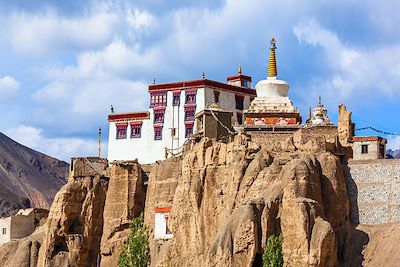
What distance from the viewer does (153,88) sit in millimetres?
88938

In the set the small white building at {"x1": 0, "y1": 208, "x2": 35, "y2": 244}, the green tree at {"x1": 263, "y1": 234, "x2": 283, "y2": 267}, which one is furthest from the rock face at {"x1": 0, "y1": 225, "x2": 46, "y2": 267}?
the green tree at {"x1": 263, "y1": 234, "x2": 283, "y2": 267}

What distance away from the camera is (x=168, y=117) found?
8731 cm

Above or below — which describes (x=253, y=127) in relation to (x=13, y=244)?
above

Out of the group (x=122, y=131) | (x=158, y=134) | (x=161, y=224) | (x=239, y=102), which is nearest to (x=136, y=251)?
(x=161, y=224)

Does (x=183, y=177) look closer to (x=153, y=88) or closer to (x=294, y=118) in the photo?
(x=294, y=118)

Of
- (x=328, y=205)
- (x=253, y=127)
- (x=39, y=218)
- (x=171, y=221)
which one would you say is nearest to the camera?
(x=328, y=205)

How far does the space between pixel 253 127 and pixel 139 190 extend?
1056 cm

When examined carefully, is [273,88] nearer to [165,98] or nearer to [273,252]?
[165,98]

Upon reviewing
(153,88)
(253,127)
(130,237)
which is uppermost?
(153,88)

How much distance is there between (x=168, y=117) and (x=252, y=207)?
28274 mm

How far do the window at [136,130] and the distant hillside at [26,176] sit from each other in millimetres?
51405

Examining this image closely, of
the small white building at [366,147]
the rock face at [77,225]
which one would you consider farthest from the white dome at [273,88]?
the rock face at [77,225]

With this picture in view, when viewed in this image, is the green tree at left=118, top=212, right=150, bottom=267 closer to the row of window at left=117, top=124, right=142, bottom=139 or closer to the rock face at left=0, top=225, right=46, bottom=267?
the rock face at left=0, top=225, right=46, bottom=267

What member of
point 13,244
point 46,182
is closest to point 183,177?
point 13,244
